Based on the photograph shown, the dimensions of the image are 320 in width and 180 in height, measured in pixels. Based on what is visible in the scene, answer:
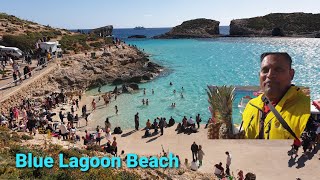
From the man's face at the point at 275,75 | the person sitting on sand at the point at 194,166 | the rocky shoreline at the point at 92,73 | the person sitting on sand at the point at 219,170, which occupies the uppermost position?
the man's face at the point at 275,75

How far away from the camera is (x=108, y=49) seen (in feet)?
200

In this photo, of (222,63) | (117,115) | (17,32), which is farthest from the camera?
(222,63)

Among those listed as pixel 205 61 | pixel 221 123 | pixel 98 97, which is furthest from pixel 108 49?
pixel 221 123

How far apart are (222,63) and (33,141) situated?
62304 mm

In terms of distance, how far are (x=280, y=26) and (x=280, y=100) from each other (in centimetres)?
18430

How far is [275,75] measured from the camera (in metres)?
2.31

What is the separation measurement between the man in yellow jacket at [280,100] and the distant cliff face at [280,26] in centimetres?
17261

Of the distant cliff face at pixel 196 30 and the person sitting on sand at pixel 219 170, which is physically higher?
the distant cliff face at pixel 196 30

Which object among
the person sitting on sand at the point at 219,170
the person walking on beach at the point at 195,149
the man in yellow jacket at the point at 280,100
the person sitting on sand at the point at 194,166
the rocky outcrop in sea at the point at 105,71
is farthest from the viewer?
the rocky outcrop in sea at the point at 105,71

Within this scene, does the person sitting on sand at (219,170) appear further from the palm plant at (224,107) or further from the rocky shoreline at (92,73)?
the rocky shoreline at (92,73)

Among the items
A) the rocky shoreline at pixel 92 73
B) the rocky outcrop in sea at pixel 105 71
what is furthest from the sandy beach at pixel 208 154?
the rocky outcrop in sea at pixel 105 71

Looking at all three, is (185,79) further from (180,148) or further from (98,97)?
(180,148)

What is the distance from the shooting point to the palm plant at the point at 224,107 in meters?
2.93

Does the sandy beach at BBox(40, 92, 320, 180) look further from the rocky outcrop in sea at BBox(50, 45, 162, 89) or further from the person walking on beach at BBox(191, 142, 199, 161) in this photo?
the rocky outcrop in sea at BBox(50, 45, 162, 89)
